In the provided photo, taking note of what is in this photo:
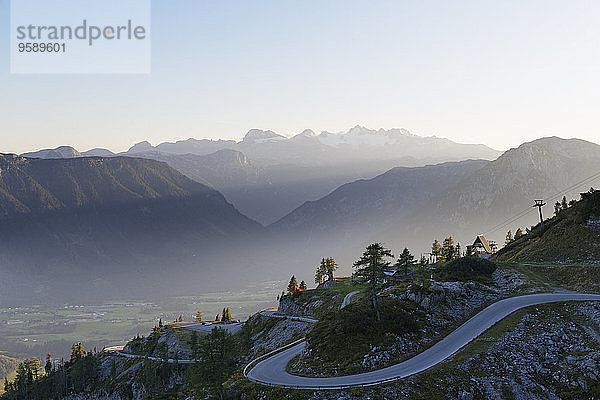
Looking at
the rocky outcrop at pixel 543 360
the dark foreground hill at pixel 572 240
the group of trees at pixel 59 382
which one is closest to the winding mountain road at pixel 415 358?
the rocky outcrop at pixel 543 360

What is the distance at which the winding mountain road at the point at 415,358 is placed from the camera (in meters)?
45.4

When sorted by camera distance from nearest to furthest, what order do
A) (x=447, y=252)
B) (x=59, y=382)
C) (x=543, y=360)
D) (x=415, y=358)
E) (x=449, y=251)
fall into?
(x=543, y=360), (x=415, y=358), (x=59, y=382), (x=449, y=251), (x=447, y=252)

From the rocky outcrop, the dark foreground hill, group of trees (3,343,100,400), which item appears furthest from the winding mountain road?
group of trees (3,343,100,400)

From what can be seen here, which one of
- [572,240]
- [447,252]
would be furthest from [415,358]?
→ [447,252]

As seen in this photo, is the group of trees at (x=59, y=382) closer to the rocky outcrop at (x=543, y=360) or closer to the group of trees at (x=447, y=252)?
the group of trees at (x=447, y=252)

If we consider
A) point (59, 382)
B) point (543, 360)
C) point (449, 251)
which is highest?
point (449, 251)

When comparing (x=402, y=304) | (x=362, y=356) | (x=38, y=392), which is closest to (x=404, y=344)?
(x=362, y=356)

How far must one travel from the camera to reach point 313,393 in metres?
42.6

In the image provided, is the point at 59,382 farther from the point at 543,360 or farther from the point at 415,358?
the point at 543,360

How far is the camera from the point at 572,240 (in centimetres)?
9019

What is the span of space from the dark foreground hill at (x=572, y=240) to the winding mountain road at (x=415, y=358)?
25.2m

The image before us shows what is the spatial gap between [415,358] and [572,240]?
61.2 metres

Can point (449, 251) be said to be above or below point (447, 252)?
above

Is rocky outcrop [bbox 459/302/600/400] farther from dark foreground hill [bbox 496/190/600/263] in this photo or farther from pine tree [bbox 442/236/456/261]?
pine tree [bbox 442/236/456/261]
